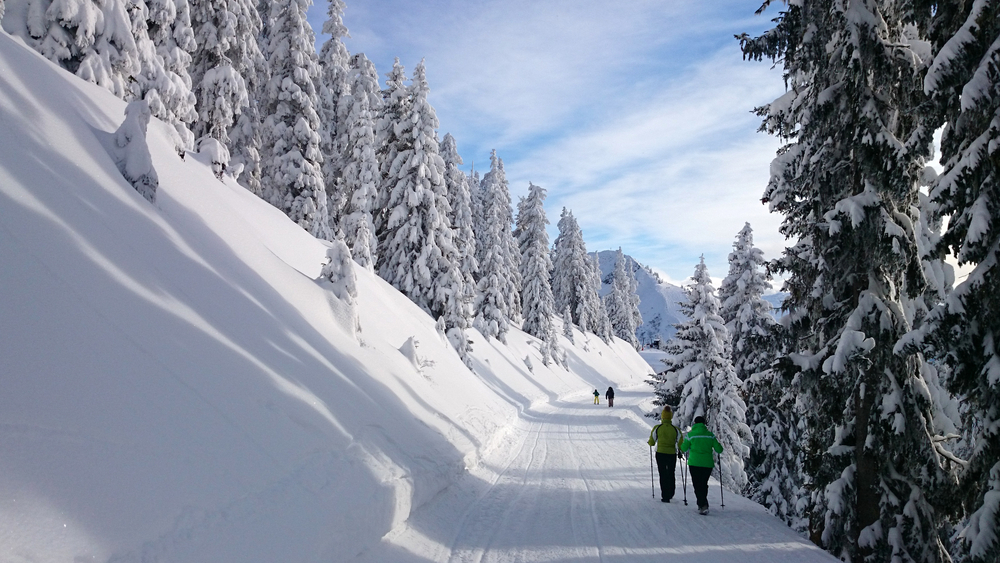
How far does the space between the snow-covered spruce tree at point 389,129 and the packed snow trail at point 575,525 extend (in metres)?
19.5

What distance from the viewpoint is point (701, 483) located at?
9688 millimetres

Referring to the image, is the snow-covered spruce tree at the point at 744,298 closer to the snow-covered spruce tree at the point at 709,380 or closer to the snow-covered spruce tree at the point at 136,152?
the snow-covered spruce tree at the point at 709,380

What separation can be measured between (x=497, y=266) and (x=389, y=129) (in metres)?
17.2

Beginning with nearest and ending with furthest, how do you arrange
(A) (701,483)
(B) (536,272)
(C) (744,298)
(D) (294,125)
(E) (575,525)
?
(E) (575,525) → (A) (701,483) → (C) (744,298) → (D) (294,125) → (B) (536,272)

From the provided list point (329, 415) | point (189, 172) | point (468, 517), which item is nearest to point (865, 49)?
point (468, 517)

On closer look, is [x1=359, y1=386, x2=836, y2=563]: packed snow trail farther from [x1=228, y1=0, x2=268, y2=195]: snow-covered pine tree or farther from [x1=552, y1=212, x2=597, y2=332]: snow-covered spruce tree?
[x1=552, y1=212, x2=597, y2=332]: snow-covered spruce tree

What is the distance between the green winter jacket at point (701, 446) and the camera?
9906 millimetres

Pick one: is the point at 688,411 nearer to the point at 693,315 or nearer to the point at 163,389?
the point at 693,315

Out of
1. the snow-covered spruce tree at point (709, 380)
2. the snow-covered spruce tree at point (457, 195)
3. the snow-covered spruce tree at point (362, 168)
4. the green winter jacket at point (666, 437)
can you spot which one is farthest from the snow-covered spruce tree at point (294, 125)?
the green winter jacket at point (666, 437)

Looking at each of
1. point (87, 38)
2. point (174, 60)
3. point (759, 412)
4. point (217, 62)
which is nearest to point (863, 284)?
point (759, 412)

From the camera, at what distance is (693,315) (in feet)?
74.7

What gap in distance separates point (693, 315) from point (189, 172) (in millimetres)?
18757

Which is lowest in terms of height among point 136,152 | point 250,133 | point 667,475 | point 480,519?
point 480,519

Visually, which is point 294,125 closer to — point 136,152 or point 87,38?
point 87,38
